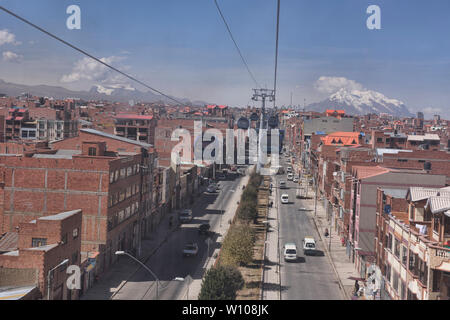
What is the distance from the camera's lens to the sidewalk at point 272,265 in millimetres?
20109

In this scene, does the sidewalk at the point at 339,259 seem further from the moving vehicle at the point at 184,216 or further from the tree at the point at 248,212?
the moving vehicle at the point at 184,216

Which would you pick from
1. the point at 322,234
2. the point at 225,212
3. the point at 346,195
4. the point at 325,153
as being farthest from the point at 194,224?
the point at 325,153

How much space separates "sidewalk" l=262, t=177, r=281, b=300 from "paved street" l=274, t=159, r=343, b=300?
23cm

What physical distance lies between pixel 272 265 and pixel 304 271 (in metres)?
1.68

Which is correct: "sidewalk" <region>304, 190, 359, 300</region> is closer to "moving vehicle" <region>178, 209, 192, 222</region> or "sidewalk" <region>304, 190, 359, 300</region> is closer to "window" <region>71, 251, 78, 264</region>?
"moving vehicle" <region>178, 209, 192, 222</region>

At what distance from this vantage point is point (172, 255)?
2661 centimetres

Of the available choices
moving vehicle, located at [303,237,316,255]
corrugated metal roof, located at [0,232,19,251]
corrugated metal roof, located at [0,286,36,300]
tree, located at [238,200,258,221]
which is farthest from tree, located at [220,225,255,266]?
corrugated metal roof, located at [0,286,36,300]

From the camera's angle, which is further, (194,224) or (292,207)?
(292,207)

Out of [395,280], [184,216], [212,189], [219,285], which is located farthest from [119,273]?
[212,189]

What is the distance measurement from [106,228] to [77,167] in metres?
2.98

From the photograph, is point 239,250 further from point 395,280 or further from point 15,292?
point 15,292

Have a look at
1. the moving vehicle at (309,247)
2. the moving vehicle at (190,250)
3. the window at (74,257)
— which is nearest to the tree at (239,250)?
the moving vehicle at (190,250)
